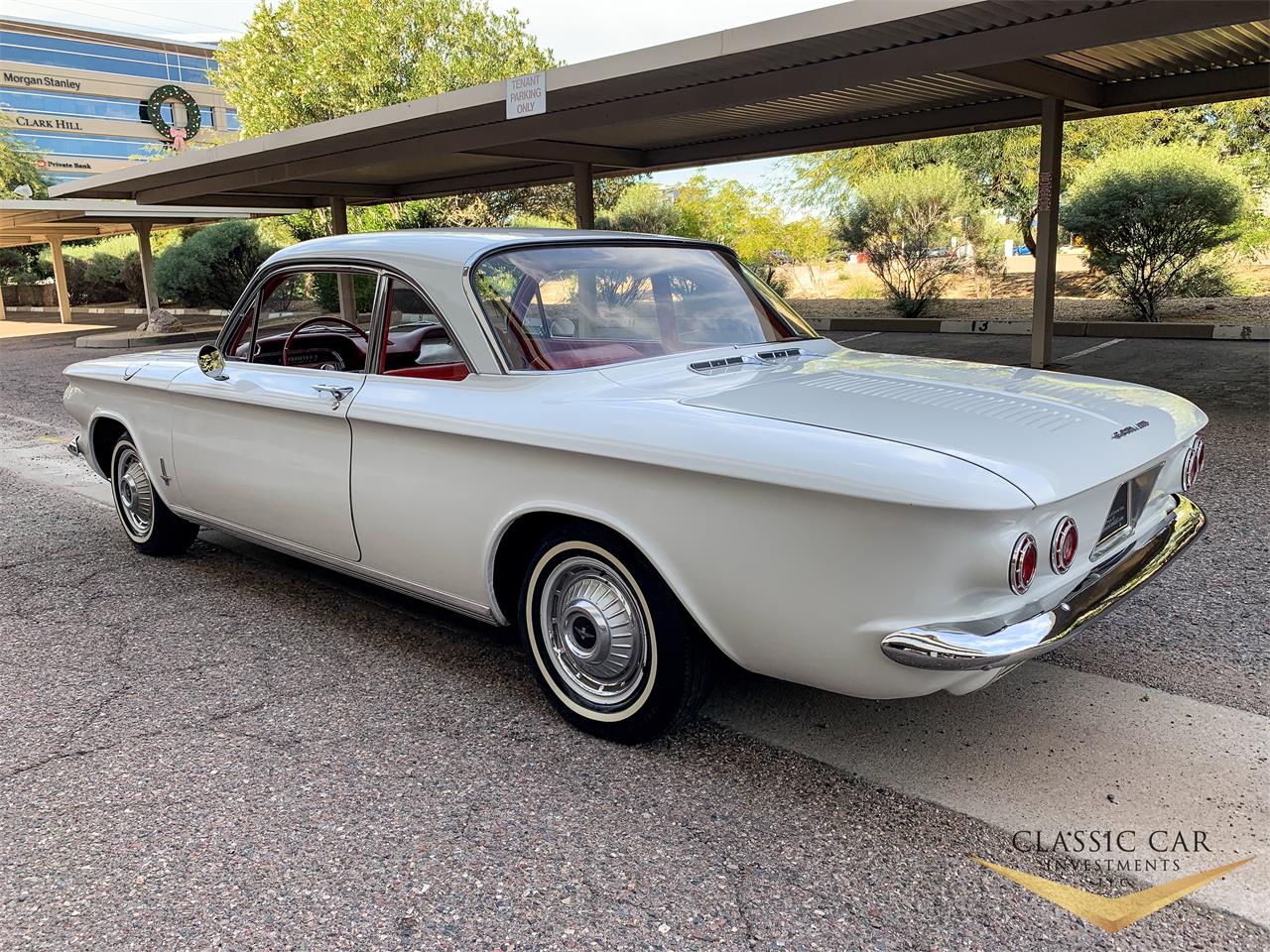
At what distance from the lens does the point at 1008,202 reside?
2564 cm

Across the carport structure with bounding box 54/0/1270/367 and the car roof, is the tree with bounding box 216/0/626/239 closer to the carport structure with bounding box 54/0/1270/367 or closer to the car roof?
the carport structure with bounding box 54/0/1270/367

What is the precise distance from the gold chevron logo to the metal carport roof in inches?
246

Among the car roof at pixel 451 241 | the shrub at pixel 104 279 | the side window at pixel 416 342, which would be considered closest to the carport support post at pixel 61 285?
the shrub at pixel 104 279

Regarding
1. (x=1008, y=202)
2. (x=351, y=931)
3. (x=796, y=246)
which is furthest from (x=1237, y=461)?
(x=1008, y=202)

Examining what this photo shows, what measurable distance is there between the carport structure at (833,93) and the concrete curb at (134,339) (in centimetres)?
379

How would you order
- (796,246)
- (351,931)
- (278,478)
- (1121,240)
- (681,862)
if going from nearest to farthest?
(351,931) → (681,862) → (278,478) → (1121,240) → (796,246)

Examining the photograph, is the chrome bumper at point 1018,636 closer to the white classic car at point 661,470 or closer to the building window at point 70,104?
the white classic car at point 661,470

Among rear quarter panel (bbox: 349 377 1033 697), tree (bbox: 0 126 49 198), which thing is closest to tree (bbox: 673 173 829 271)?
rear quarter panel (bbox: 349 377 1033 697)

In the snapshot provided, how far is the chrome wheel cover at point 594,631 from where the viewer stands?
2.99 metres

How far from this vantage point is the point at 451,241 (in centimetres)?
353

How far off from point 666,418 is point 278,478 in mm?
1963

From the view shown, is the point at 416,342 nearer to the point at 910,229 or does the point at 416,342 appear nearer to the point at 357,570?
the point at 357,570

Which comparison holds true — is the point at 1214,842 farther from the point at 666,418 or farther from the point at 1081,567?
the point at 666,418

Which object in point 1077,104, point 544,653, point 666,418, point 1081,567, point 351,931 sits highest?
point 1077,104
